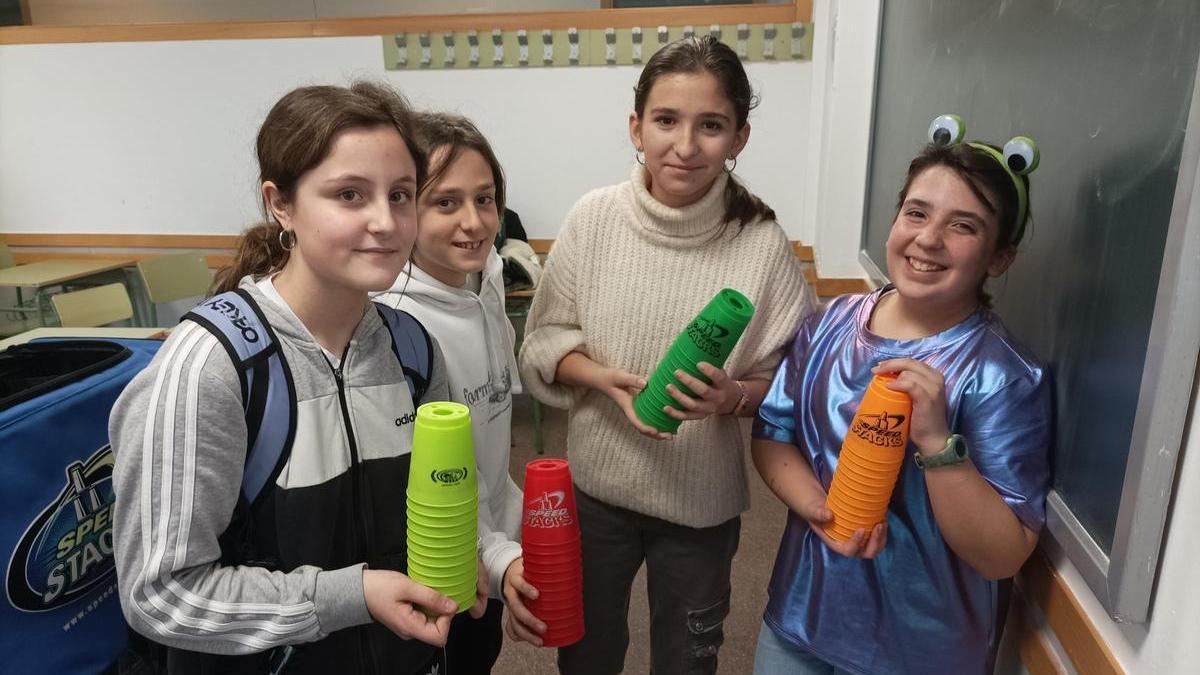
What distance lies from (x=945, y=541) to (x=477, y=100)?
12.1ft

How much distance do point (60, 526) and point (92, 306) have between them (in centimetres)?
266

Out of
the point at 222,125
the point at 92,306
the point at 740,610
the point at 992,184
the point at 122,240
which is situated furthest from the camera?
the point at 122,240

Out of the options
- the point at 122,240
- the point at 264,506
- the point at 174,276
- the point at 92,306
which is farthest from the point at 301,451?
the point at 122,240

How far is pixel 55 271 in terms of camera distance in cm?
395

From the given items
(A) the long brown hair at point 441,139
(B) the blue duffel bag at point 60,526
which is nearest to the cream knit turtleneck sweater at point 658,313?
(A) the long brown hair at point 441,139

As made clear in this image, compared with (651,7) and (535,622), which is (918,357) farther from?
(651,7)

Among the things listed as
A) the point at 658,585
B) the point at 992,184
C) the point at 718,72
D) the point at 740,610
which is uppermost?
the point at 718,72

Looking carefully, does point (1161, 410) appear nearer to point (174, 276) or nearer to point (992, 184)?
point (992, 184)

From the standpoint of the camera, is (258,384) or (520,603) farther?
(520,603)

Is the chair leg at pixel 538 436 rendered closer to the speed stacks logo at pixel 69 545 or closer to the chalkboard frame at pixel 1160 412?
the speed stacks logo at pixel 69 545

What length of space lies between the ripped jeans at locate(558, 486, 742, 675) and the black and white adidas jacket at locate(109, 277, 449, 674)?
0.52m

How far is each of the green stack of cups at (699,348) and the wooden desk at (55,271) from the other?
3900 mm

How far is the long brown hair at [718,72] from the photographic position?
121cm

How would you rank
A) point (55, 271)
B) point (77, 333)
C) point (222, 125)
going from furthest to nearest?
1. point (222, 125)
2. point (55, 271)
3. point (77, 333)
